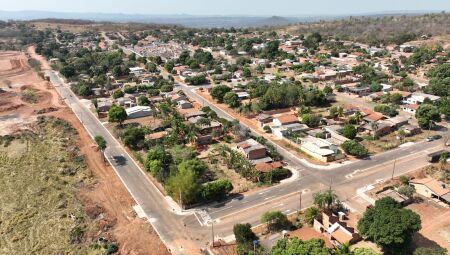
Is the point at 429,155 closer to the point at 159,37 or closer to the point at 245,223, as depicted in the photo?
the point at 245,223

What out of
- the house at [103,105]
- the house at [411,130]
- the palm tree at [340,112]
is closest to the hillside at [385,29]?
the palm tree at [340,112]

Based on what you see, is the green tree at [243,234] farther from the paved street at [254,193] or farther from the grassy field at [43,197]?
the grassy field at [43,197]

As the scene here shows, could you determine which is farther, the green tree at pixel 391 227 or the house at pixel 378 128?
the house at pixel 378 128

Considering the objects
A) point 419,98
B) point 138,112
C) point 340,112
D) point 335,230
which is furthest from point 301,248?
point 419,98

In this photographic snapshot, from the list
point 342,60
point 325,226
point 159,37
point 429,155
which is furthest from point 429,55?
point 159,37

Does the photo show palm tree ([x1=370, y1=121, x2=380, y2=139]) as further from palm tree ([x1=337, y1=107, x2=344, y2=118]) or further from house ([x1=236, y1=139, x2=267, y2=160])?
house ([x1=236, y1=139, x2=267, y2=160])

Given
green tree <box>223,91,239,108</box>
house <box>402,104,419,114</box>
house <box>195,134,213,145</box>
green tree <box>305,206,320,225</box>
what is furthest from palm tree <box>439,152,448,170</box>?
green tree <box>223,91,239,108</box>

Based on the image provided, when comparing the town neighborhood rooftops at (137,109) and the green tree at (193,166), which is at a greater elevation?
the town neighborhood rooftops at (137,109)
